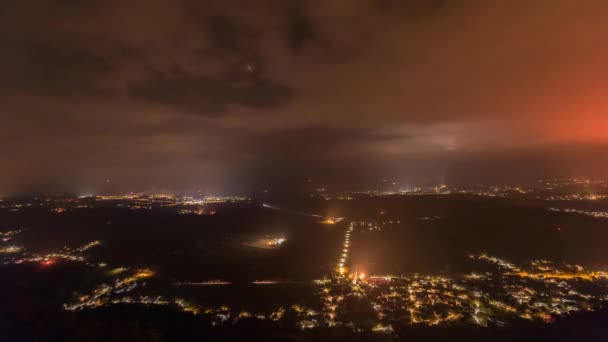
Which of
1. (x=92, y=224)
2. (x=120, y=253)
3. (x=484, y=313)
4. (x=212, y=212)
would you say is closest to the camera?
(x=484, y=313)

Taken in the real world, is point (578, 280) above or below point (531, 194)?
below

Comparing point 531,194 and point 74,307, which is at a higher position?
point 531,194

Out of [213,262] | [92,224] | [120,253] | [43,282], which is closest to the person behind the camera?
[43,282]

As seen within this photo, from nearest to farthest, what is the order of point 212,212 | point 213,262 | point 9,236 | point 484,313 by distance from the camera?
point 484,313, point 213,262, point 9,236, point 212,212

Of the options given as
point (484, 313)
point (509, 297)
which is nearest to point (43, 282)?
point (484, 313)

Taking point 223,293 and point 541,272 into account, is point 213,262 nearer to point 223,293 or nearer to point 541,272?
point 223,293

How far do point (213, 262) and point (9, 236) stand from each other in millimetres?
38176

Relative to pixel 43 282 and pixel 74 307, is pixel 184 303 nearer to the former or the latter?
A: pixel 74 307

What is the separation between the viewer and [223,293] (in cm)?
2364

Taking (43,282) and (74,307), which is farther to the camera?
(43,282)

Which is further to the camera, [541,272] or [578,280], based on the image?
[541,272]

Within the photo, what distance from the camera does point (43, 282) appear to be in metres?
27.3

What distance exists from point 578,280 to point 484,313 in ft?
37.3

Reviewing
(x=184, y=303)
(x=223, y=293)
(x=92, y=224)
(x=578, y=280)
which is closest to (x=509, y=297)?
(x=578, y=280)
